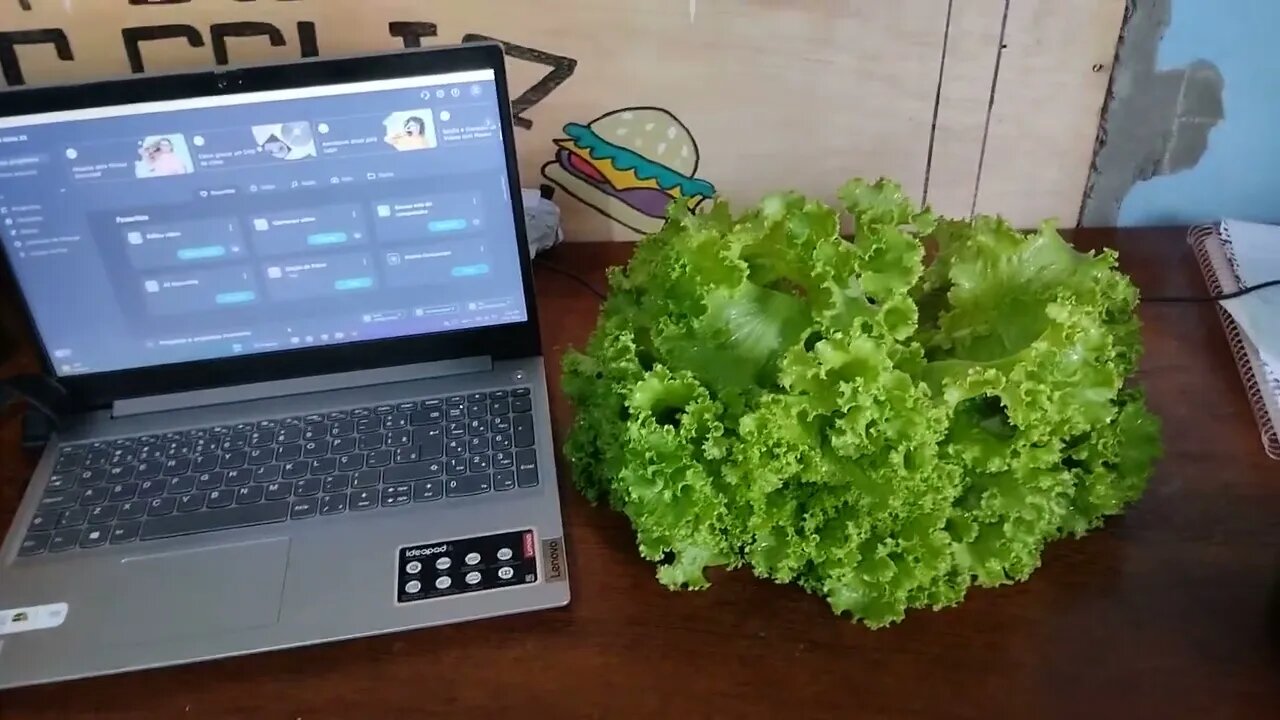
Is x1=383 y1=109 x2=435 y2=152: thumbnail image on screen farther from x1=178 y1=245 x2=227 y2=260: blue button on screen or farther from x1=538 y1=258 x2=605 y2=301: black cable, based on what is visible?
Result: x1=538 y1=258 x2=605 y2=301: black cable

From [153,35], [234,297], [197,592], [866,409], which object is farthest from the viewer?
[153,35]

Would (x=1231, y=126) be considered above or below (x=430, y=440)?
above

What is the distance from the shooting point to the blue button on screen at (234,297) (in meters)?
0.82

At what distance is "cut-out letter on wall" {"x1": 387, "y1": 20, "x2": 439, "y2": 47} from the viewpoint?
0.94 m

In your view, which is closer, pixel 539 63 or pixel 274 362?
pixel 274 362

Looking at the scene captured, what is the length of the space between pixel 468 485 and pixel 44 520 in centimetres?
32

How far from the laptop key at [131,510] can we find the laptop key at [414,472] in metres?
0.18

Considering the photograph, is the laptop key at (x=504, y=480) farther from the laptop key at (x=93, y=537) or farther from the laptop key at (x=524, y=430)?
the laptop key at (x=93, y=537)

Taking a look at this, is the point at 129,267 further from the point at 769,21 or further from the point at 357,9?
the point at 769,21

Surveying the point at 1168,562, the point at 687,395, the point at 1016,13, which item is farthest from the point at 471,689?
the point at 1016,13

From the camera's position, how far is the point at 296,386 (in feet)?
2.84

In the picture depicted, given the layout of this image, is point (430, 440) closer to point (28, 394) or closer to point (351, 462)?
→ point (351, 462)

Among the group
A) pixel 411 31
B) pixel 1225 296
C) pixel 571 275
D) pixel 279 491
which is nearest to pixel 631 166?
pixel 571 275

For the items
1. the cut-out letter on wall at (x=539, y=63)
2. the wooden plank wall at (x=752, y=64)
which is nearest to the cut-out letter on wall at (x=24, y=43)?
the wooden plank wall at (x=752, y=64)
